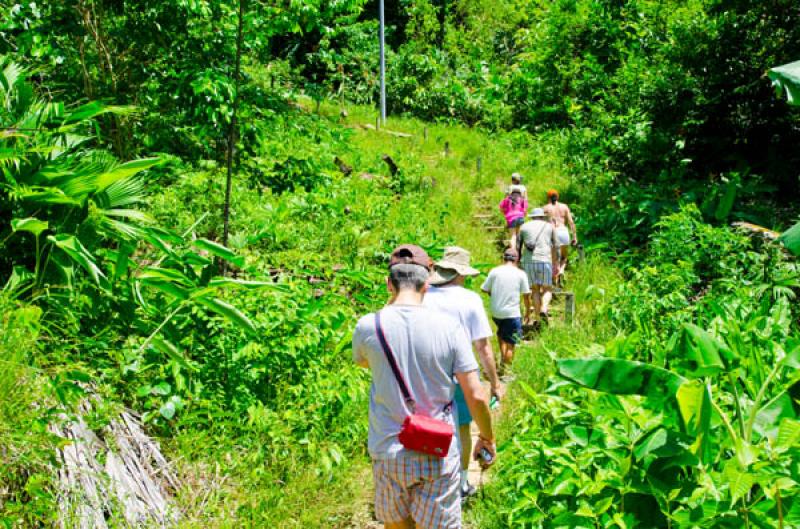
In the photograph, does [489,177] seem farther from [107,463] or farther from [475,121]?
[107,463]

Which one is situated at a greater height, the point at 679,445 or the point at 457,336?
the point at 457,336

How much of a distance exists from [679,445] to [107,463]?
3.15 m

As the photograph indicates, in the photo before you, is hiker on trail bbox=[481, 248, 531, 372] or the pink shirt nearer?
hiker on trail bbox=[481, 248, 531, 372]

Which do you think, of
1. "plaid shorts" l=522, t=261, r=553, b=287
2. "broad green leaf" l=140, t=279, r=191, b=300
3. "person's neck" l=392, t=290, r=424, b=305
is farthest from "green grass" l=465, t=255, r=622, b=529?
"broad green leaf" l=140, t=279, r=191, b=300

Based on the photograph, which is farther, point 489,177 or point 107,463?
point 489,177

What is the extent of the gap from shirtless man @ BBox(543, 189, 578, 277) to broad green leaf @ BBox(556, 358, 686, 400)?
6642 mm

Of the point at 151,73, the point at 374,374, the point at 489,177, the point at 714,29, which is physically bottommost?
the point at 489,177

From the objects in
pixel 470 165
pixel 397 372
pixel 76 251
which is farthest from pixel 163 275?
pixel 470 165

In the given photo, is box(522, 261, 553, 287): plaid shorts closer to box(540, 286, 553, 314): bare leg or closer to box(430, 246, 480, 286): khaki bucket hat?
box(540, 286, 553, 314): bare leg

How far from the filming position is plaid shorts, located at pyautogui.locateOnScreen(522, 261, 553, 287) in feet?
30.2

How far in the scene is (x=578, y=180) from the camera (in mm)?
14688

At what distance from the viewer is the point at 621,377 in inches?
141

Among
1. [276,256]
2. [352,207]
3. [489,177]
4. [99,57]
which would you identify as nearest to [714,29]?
[489,177]

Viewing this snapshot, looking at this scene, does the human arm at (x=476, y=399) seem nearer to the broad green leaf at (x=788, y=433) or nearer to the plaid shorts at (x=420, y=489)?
the plaid shorts at (x=420, y=489)
